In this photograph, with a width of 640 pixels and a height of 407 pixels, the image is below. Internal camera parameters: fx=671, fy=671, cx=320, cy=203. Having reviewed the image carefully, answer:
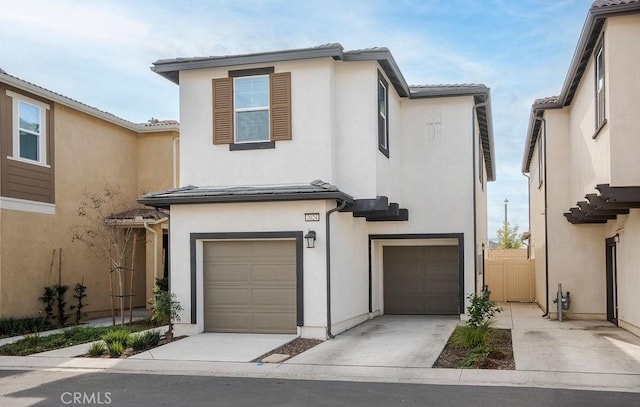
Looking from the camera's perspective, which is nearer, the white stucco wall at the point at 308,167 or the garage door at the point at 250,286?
the white stucco wall at the point at 308,167

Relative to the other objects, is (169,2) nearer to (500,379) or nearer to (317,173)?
(317,173)

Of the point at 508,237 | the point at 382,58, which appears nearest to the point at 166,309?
the point at 382,58

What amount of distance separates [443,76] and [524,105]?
294 centimetres

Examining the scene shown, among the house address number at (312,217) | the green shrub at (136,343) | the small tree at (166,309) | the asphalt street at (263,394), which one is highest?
the house address number at (312,217)

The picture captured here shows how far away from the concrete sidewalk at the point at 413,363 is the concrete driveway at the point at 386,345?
0.02 m

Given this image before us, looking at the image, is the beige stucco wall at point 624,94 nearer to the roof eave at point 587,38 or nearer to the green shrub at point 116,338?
the roof eave at point 587,38

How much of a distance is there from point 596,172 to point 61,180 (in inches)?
530

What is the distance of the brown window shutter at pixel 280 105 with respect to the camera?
48.0ft

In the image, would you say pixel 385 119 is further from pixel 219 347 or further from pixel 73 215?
pixel 73 215

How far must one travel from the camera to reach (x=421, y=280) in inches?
742

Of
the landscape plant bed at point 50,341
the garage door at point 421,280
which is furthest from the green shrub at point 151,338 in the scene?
the garage door at point 421,280

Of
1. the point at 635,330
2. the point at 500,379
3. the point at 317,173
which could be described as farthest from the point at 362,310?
the point at 500,379

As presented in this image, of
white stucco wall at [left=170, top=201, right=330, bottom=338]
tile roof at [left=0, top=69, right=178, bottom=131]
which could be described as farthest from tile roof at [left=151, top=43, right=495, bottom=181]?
tile roof at [left=0, top=69, right=178, bottom=131]

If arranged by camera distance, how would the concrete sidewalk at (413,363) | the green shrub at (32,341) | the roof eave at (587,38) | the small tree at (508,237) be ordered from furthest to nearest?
the small tree at (508,237) → the green shrub at (32,341) → the roof eave at (587,38) → the concrete sidewalk at (413,363)
